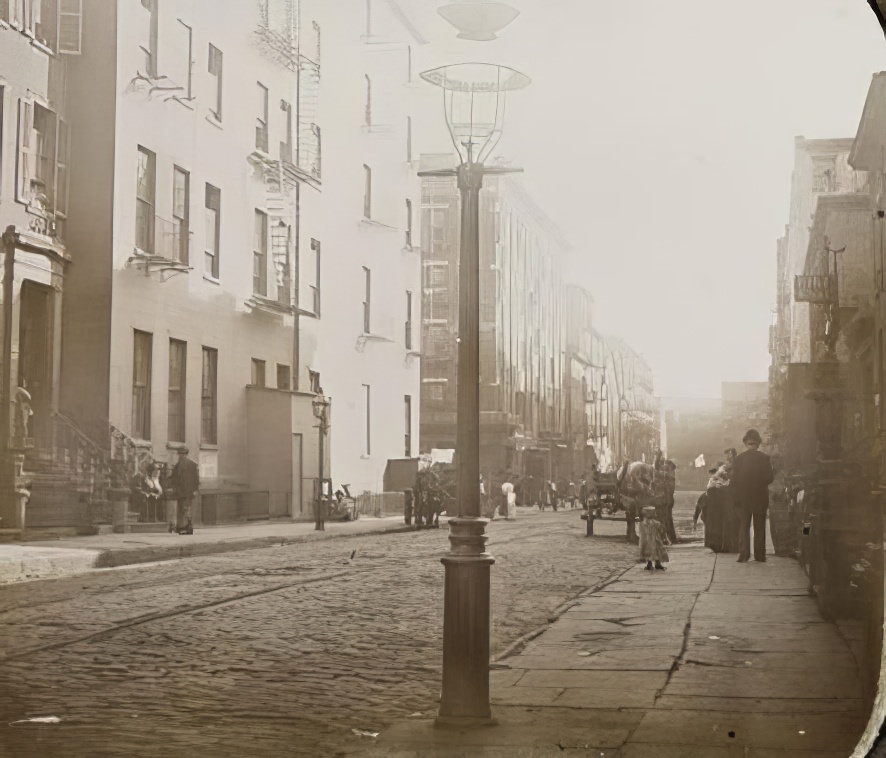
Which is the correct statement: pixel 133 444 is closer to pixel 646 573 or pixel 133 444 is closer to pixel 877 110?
pixel 646 573

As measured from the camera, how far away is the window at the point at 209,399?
5629 millimetres

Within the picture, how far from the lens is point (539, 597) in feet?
16.8

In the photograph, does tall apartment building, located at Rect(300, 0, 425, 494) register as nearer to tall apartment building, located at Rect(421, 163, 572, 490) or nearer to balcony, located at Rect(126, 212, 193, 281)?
tall apartment building, located at Rect(421, 163, 572, 490)

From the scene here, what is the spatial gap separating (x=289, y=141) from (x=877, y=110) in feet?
8.76

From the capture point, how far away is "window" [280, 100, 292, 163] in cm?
573

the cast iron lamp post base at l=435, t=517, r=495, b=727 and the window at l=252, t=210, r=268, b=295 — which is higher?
the window at l=252, t=210, r=268, b=295

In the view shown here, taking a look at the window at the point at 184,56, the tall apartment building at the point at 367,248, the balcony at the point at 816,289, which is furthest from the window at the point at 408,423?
the window at the point at 184,56

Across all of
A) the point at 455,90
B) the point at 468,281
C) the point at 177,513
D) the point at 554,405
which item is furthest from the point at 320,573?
the point at 455,90

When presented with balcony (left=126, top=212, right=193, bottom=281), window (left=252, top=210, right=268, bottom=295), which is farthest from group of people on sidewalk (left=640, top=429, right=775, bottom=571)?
balcony (left=126, top=212, right=193, bottom=281)

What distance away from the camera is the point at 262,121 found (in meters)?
5.75

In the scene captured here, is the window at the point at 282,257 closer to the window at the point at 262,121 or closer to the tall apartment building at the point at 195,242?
the tall apartment building at the point at 195,242

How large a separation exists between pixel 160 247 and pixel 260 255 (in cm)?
46

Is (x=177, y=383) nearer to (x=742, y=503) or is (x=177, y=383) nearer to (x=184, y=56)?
(x=184, y=56)

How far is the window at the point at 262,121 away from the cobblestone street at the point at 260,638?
186 cm
